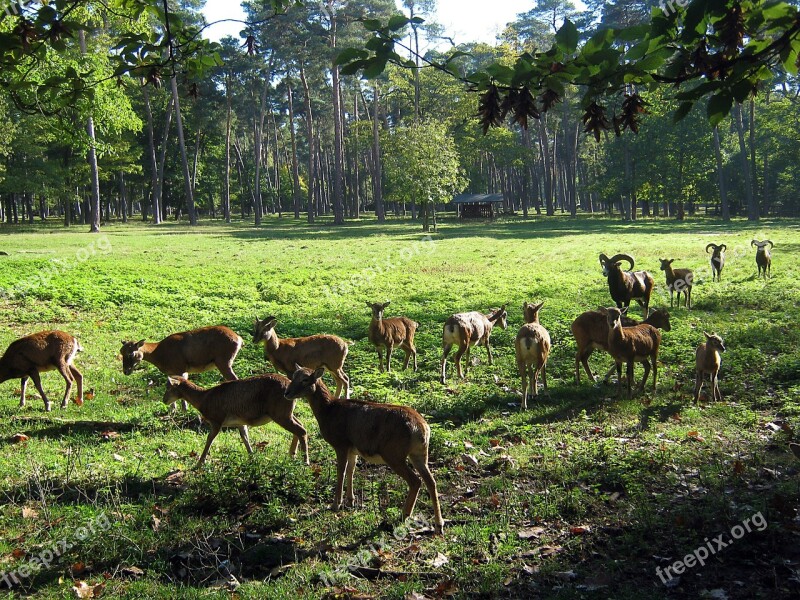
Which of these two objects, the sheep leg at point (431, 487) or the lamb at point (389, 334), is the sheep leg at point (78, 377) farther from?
the sheep leg at point (431, 487)

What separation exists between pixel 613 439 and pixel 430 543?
3.38 meters

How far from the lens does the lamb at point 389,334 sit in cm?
1191

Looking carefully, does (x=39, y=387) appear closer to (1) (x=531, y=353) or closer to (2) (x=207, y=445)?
(2) (x=207, y=445)

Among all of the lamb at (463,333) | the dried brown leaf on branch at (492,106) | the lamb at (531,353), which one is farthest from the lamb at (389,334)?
the dried brown leaf on branch at (492,106)

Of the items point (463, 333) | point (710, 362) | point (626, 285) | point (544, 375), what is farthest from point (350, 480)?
point (626, 285)

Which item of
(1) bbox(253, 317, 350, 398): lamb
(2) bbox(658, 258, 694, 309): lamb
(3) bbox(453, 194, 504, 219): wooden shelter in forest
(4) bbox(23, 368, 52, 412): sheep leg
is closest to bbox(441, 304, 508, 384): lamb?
(1) bbox(253, 317, 350, 398): lamb

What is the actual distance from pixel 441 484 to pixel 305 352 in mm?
4133

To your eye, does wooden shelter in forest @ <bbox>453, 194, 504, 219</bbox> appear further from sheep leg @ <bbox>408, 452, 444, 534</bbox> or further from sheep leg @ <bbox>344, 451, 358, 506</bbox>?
sheep leg @ <bbox>408, 452, 444, 534</bbox>

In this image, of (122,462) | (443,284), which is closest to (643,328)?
(122,462)

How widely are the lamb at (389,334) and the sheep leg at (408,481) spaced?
5698mm

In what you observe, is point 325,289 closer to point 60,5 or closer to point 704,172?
point 60,5

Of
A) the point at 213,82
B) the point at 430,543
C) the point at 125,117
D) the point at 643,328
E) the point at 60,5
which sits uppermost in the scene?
the point at 213,82

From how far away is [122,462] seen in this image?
733cm

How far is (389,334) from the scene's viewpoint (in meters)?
12.0
